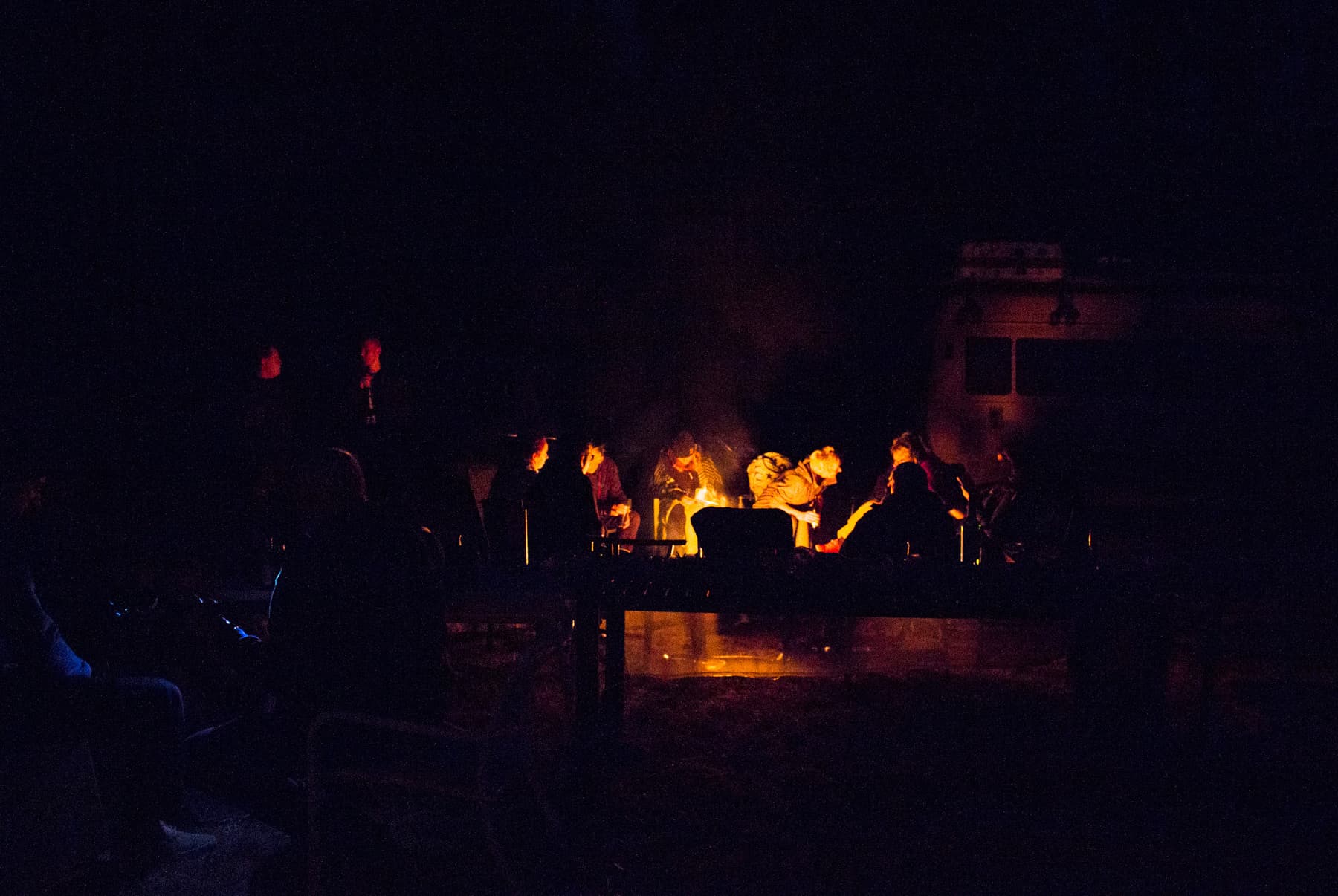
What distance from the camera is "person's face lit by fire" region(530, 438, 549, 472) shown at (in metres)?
7.20

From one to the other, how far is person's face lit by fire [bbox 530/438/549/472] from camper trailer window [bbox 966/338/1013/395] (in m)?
5.98

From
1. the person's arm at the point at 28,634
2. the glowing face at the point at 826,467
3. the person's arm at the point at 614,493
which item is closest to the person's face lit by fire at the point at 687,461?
the person's arm at the point at 614,493

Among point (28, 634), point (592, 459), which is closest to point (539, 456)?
point (592, 459)

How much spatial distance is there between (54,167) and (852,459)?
8.93 m

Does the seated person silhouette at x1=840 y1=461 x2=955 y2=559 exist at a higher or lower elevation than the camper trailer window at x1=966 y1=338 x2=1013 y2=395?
lower

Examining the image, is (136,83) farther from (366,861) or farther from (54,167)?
(366,861)

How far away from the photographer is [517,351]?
34.4 ft

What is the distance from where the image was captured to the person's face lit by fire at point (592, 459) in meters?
7.88

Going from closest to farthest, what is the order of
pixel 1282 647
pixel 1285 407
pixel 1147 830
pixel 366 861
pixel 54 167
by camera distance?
pixel 366 861, pixel 1147 830, pixel 1282 647, pixel 54 167, pixel 1285 407

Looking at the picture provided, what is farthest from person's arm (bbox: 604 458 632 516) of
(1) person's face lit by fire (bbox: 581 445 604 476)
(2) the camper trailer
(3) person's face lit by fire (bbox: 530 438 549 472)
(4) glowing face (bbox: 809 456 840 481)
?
(2) the camper trailer

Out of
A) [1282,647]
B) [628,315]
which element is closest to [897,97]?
[628,315]

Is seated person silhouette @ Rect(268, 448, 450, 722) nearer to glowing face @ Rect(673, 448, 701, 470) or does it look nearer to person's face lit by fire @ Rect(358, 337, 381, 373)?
glowing face @ Rect(673, 448, 701, 470)

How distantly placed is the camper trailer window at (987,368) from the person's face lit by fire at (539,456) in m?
5.98

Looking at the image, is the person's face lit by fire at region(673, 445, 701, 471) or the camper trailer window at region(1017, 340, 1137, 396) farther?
the camper trailer window at region(1017, 340, 1137, 396)
